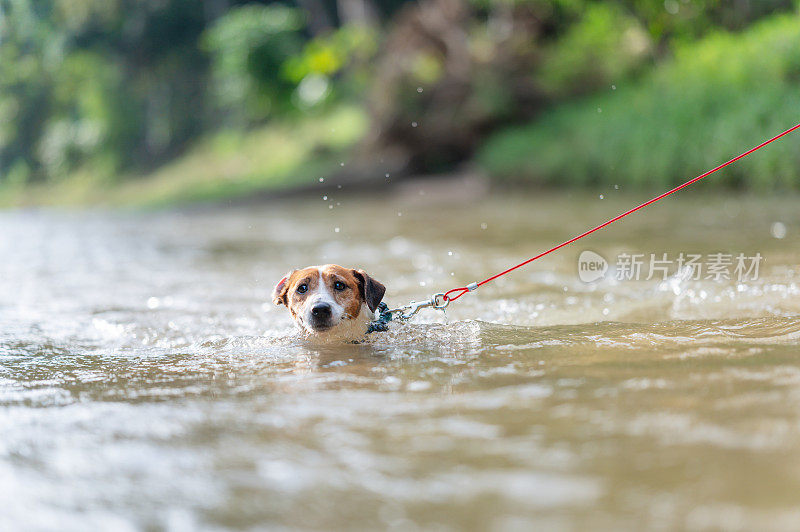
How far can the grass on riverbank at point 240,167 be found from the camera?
86.4ft

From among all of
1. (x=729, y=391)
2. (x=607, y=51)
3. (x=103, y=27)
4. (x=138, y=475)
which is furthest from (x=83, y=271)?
(x=103, y=27)

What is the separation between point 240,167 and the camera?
Result: 3128cm

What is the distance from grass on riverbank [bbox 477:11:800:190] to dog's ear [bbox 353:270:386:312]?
7965mm

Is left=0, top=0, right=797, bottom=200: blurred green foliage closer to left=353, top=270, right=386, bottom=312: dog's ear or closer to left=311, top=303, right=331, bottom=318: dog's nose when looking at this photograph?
left=353, top=270, right=386, bottom=312: dog's ear

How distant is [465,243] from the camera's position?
9758 millimetres

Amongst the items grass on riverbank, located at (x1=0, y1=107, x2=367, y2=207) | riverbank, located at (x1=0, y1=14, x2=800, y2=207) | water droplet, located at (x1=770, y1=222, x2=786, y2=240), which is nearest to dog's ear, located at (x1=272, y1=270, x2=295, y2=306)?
water droplet, located at (x1=770, y1=222, x2=786, y2=240)

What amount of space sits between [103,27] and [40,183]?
537 inches

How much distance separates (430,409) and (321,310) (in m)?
1.83

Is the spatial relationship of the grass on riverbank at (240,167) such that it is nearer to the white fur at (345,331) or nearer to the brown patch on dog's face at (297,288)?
the brown patch on dog's face at (297,288)

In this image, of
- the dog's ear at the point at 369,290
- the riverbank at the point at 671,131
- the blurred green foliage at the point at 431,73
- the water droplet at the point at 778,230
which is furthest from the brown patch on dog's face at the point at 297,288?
the riverbank at the point at 671,131

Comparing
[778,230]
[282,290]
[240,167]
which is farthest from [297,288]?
[240,167]

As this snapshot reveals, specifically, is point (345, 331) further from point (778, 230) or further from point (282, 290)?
point (778, 230)

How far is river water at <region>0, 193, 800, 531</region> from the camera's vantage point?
7.02 feet

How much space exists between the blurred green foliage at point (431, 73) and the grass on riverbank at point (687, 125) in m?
0.05
